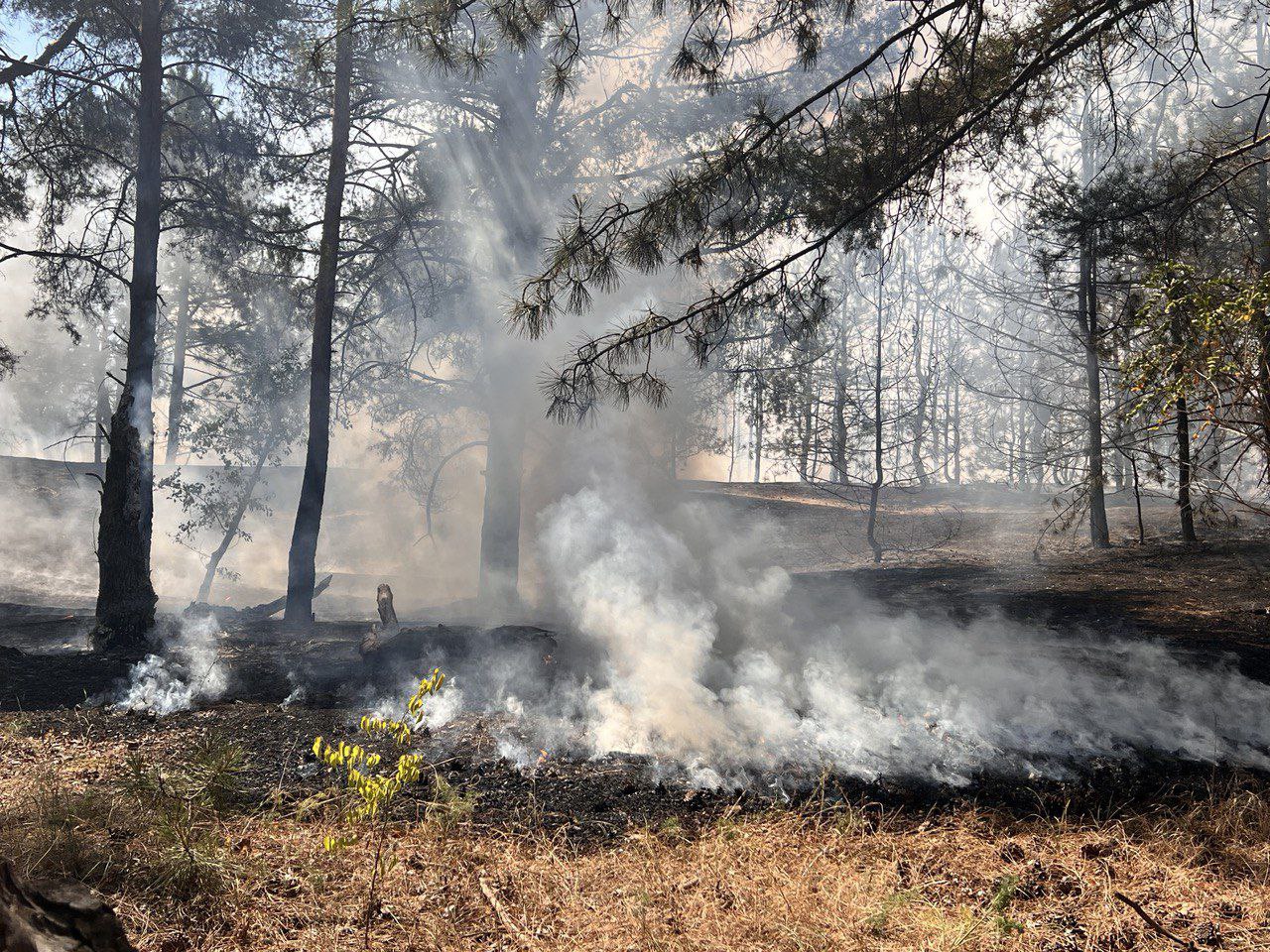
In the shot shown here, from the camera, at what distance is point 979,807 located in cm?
462

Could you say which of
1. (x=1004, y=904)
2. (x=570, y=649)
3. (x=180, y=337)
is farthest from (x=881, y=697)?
(x=180, y=337)

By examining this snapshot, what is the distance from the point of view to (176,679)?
7.18m

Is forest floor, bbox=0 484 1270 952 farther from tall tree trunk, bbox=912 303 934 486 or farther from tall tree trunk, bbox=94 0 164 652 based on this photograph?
tall tree trunk, bbox=912 303 934 486

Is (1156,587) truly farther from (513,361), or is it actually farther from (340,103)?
(340,103)

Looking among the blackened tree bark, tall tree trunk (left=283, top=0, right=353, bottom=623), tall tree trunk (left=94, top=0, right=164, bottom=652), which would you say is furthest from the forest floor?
tall tree trunk (left=283, top=0, right=353, bottom=623)

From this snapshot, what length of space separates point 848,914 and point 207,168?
12.8 metres

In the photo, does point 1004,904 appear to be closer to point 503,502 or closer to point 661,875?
point 661,875

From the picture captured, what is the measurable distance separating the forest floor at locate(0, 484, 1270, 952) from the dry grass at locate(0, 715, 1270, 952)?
1cm

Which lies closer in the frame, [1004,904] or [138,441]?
[1004,904]

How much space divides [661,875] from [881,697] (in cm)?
363

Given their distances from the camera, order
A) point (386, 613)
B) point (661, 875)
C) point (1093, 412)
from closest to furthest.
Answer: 1. point (661, 875)
2. point (386, 613)
3. point (1093, 412)

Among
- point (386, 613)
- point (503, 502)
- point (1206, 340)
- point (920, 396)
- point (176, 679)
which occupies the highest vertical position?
point (920, 396)

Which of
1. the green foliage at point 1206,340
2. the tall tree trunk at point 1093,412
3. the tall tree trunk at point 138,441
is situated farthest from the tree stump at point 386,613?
the tall tree trunk at point 1093,412

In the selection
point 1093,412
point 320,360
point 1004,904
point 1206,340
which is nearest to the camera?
point 1004,904
